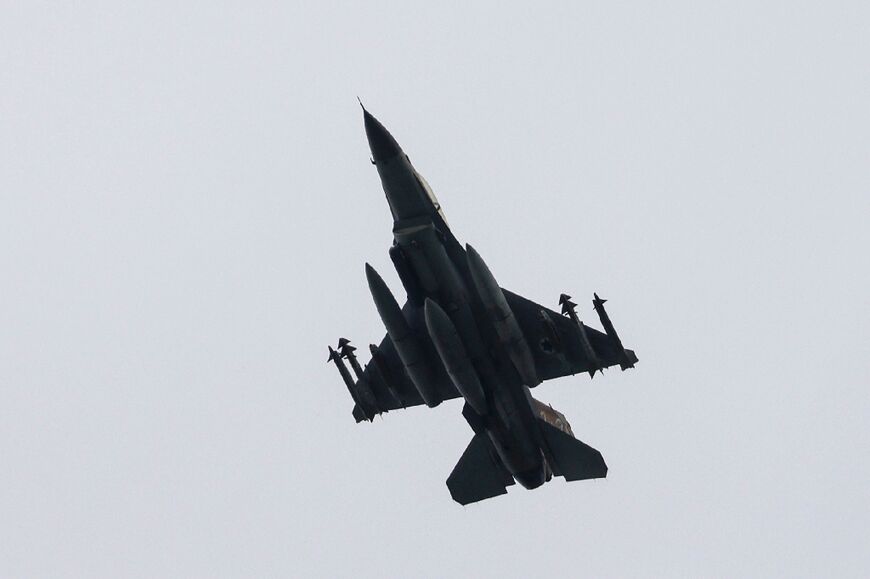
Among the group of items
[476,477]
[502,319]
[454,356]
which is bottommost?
[476,477]

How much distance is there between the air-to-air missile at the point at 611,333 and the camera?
36875mm

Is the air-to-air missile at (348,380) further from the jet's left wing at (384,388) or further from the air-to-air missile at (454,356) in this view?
the air-to-air missile at (454,356)

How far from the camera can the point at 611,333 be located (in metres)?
37.9

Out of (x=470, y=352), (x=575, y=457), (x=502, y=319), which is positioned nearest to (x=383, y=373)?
(x=470, y=352)

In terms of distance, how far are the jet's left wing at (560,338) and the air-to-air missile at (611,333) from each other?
0.13 ft

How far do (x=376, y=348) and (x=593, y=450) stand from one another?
7657 mm

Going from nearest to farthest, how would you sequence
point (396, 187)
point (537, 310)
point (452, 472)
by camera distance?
1. point (396, 187)
2. point (537, 310)
3. point (452, 472)

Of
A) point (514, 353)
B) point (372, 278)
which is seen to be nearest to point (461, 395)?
point (514, 353)

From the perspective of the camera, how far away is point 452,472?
42.3 m

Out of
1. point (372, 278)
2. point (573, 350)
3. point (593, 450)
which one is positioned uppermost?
point (372, 278)

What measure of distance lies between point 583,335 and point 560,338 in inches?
40.4

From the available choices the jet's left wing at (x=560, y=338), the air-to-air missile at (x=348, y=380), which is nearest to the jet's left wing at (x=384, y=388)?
the air-to-air missile at (x=348, y=380)

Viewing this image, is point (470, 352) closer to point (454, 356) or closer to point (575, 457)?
point (454, 356)

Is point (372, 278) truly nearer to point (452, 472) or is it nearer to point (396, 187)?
point (396, 187)
